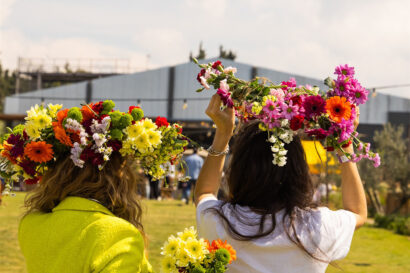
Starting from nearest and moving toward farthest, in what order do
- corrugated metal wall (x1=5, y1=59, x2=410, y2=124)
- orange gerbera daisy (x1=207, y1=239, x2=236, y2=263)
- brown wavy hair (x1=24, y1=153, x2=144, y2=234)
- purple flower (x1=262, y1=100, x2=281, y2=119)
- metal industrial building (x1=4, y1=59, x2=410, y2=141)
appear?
orange gerbera daisy (x1=207, y1=239, x2=236, y2=263) < purple flower (x1=262, y1=100, x2=281, y2=119) < brown wavy hair (x1=24, y1=153, x2=144, y2=234) < metal industrial building (x1=4, y1=59, x2=410, y2=141) < corrugated metal wall (x1=5, y1=59, x2=410, y2=124)

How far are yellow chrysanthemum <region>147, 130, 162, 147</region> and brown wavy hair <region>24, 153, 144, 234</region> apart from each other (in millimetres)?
163

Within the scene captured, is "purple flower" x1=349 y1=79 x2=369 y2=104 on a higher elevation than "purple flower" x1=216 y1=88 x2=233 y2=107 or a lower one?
higher

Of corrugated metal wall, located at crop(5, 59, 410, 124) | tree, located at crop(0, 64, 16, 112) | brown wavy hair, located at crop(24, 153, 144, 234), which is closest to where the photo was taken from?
brown wavy hair, located at crop(24, 153, 144, 234)

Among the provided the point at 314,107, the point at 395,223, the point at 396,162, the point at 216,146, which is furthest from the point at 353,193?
the point at 396,162

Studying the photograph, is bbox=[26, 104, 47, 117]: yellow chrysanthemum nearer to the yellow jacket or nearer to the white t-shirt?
the yellow jacket

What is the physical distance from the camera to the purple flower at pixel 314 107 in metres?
2.22

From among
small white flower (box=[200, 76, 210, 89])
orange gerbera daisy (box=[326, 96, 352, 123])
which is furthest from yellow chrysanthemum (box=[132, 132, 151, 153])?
orange gerbera daisy (box=[326, 96, 352, 123])

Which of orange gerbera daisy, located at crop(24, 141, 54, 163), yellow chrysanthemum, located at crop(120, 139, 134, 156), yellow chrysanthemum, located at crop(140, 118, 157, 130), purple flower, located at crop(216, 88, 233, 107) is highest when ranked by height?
purple flower, located at crop(216, 88, 233, 107)

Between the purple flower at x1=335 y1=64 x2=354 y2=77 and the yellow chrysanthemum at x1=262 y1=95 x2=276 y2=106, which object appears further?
the purple flower at x1=335 y1=64 x2=354 y2=77

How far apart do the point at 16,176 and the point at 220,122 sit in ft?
3.82

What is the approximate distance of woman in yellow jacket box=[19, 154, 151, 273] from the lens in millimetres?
2053

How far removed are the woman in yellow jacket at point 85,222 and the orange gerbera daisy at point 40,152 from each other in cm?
7

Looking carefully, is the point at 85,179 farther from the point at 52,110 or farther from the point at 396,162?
the point at 396,162

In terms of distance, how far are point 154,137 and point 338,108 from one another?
2.74 ft
